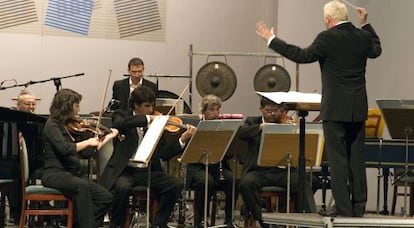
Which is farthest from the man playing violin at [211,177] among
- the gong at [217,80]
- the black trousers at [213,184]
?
the gong at [217,80]

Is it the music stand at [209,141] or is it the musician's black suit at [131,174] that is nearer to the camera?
the music stand at [209,141]

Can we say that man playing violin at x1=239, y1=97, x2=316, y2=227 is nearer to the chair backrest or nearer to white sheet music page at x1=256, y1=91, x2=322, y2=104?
white sheet music page at x1=256, y1=91, x2=322, y2=104

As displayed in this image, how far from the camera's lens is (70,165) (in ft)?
21.7

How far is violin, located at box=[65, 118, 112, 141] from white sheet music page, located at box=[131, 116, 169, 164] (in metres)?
0.62

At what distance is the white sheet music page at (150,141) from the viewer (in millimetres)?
6078

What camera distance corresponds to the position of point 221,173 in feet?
25.0

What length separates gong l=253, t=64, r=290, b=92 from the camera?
34.5ft

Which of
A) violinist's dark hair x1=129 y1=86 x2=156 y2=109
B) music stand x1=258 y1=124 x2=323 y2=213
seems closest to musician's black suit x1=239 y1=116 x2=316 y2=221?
music stand x1=258 y1=124 x2=323 y2=213

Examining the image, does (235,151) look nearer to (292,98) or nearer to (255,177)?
(255,177)

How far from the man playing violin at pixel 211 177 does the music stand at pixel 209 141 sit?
54 centimetres

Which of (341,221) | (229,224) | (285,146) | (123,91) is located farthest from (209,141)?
(123,91)

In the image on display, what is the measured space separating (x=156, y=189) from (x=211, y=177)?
2.27 feet

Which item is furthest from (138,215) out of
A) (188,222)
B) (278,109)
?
(278,109)

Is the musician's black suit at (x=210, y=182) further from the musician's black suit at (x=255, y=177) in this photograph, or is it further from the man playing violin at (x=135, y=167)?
the man playing violin at (x=135, y=167)
